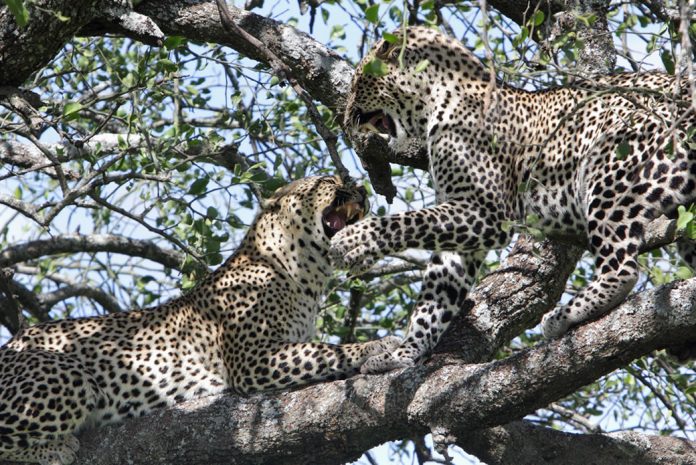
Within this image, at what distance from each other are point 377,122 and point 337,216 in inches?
35.3

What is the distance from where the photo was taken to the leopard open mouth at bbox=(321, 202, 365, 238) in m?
8.48

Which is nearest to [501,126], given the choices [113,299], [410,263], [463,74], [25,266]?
[463,74]

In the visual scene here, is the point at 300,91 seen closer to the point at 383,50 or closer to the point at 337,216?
the point at 383,50

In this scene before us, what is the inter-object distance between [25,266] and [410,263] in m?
4.14

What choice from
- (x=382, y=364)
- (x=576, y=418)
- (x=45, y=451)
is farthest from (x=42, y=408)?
(x=576, y=418)

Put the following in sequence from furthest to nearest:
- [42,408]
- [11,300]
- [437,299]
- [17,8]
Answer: [11,300]
[437,299]
[42,408]
[17,8]

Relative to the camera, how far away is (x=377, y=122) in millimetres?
8055

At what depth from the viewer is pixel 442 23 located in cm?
894

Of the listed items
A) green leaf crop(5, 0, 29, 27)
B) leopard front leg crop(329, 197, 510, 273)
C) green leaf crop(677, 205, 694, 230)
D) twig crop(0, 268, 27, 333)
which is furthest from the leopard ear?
green leaf crop(677, 205, 694, 230)

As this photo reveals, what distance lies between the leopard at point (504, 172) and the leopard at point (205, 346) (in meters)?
0.57

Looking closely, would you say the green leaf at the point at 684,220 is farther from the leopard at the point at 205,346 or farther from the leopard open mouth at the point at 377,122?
the leopard open mouth at the point at 377,122

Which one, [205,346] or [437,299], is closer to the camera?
[437,299]

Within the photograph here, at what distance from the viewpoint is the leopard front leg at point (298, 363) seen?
730 centimetres

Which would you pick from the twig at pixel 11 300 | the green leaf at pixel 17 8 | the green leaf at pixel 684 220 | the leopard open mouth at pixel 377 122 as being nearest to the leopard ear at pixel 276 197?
the leopard open mouth at pixel 377 122
